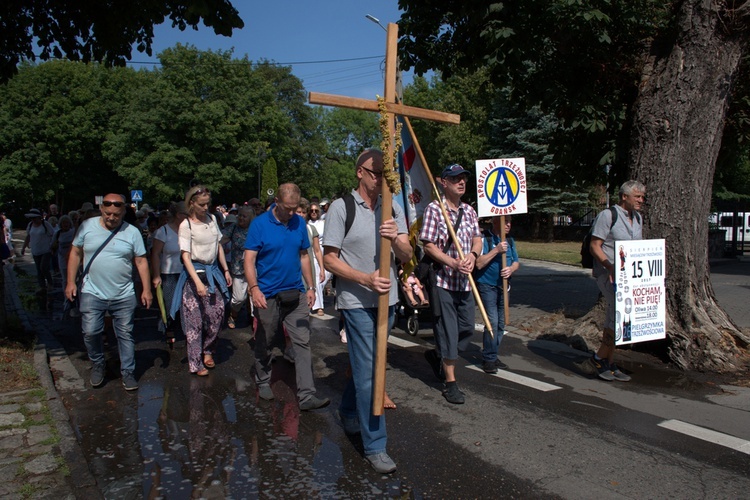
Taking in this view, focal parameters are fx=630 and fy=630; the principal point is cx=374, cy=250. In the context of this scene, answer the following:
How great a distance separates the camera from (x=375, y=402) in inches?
155

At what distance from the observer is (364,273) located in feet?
13.3

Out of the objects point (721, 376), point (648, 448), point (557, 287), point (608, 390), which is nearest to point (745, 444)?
point (648, 448)

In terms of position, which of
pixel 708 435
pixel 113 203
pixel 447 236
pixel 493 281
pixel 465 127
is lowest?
pixel 708 435

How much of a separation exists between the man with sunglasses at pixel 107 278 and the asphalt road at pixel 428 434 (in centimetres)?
36

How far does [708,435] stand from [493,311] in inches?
90.5

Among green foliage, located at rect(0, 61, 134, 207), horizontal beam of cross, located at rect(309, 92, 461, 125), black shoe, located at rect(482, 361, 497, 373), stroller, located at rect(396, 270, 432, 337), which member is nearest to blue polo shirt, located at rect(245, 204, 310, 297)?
horizontal beam of cross, located at rect(309, 92, 461, 125)

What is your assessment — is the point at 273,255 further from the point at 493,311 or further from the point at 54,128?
the point at 54,128

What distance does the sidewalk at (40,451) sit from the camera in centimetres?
377

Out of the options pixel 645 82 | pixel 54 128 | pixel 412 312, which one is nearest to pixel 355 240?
pixel 412 312

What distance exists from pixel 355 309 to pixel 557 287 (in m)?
11.0

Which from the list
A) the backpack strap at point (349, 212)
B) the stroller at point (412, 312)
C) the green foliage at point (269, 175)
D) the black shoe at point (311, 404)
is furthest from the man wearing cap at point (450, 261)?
the green foliage at point (269, 175)

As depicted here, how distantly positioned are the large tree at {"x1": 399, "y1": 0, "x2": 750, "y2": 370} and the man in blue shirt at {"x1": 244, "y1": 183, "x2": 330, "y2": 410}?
419cm

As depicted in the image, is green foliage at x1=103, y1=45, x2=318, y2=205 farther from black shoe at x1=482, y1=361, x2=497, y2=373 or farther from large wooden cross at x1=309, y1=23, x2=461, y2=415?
large wooden cross at x1=309, y1=23, x2=461, y2=415

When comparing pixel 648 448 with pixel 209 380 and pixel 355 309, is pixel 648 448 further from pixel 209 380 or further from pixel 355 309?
pixel 209 380
